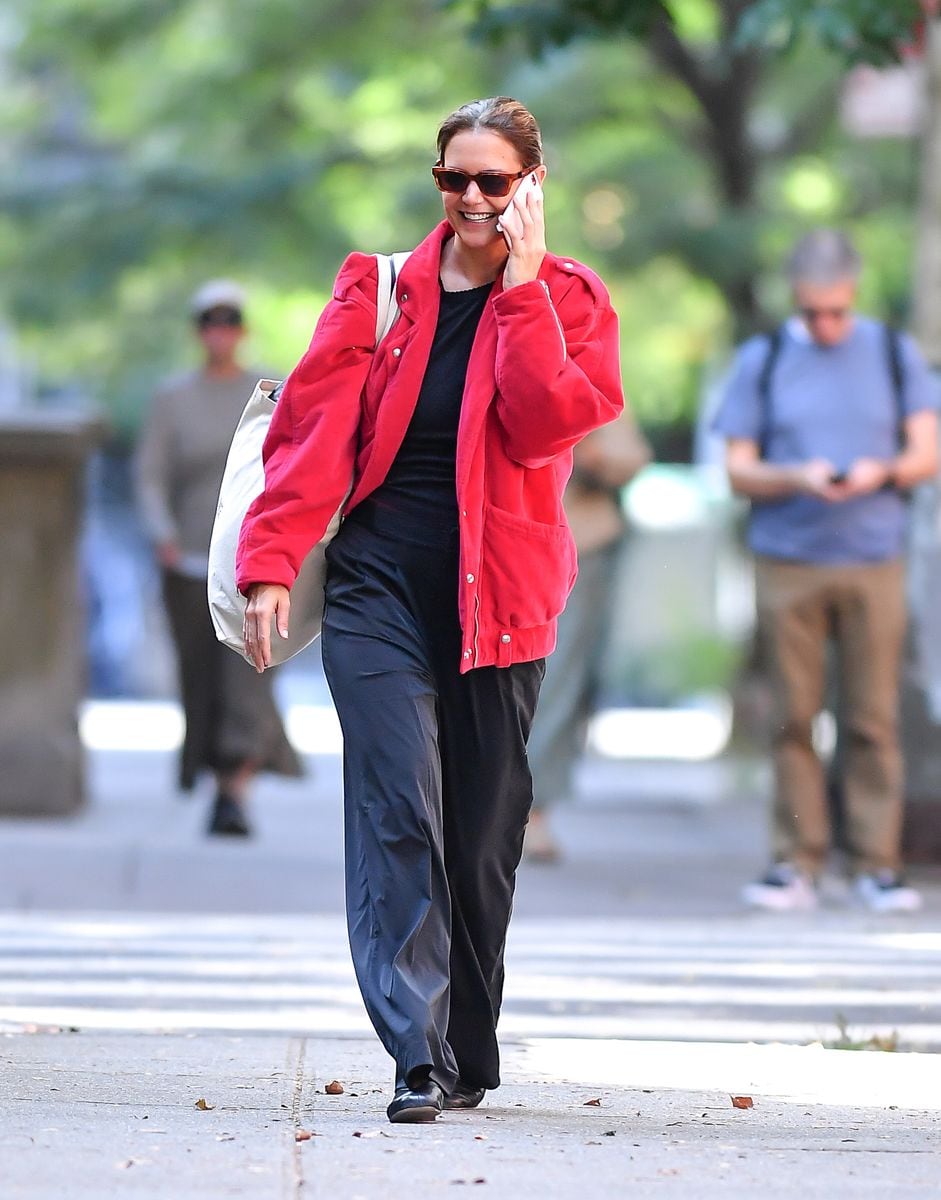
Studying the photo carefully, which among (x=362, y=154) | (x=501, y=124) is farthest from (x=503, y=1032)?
(x=362, y=154)

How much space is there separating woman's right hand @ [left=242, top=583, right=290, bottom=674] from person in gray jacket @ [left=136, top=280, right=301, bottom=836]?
4938 mm

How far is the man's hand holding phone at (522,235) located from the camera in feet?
15.3

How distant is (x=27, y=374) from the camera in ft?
111

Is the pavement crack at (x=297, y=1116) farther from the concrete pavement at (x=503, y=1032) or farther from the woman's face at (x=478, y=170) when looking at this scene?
the woman's face at (x=478, y=170)

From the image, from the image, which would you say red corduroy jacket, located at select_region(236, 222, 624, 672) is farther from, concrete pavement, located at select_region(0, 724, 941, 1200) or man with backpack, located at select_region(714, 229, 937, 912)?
man with backpack, located at select_region(714, 229, 937, 912)

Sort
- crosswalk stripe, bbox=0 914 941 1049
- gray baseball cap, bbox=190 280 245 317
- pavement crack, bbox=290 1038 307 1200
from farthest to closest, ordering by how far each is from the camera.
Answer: gray baseball cap, bbox=190 280 245 317 < crosswalk stripe, bbox=0 914 941 1049 < pavement crack, bbox=290 1038 307 1200

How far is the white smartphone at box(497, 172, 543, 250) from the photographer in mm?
4668

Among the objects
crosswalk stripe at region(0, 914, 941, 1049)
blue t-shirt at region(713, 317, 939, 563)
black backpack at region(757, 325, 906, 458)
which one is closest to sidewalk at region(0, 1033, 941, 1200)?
crosswalk stripe at region(0, 914, 941, 1049)

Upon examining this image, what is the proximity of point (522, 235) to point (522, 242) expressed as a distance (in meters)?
0.01

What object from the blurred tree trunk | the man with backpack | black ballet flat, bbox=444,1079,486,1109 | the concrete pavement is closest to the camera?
the concrete pavement

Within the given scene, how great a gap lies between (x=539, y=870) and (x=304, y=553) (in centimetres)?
468

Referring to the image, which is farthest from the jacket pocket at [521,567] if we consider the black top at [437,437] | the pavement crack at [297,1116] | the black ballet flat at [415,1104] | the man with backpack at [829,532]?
the man with backpack at [829,532]

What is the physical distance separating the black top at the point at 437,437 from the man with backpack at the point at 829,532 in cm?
346

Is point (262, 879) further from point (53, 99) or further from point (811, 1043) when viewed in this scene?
point (53, 99)
